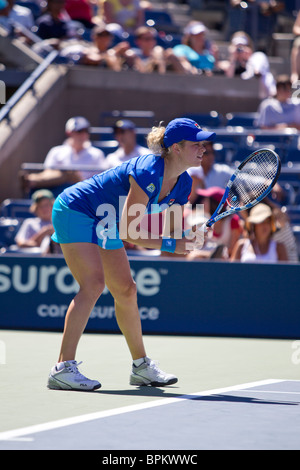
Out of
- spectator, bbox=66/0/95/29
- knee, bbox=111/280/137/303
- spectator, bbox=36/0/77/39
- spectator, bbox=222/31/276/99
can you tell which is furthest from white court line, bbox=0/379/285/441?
spectator, bbox=66/0/95/29

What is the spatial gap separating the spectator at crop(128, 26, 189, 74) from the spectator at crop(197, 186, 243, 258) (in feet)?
15.0

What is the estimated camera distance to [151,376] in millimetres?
5844

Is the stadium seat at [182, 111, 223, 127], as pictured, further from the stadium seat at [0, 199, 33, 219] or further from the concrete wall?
the stadium seat at [0, 199, 33, 219]

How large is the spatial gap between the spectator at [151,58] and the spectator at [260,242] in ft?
16.8

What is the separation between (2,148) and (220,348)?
209 inches

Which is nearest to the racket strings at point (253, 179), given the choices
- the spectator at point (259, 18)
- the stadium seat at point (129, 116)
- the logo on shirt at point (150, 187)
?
the logo on shirt at point (150, 187)

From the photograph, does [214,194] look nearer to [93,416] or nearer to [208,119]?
[208,119]

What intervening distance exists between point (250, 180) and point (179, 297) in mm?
2707

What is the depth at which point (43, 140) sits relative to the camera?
12.9 meters

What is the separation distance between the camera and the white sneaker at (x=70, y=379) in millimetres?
5613
